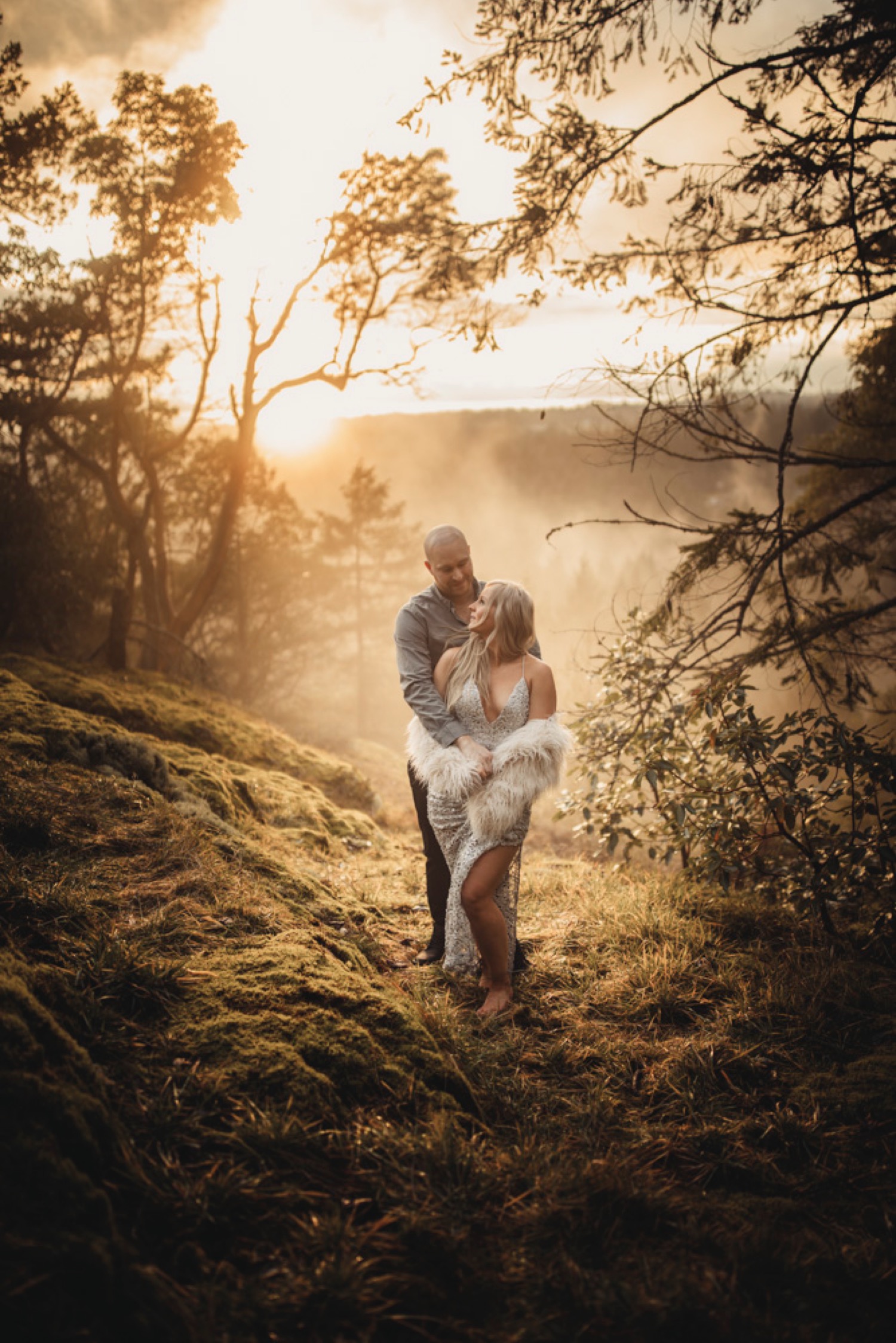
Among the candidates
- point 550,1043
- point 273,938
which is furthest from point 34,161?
point 550,1043

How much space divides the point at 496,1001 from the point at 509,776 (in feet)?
3.84

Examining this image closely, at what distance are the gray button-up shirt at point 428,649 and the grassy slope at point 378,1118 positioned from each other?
49.0 inches

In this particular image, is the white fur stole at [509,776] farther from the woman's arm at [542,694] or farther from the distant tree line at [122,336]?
the distant tree line at [122,336]

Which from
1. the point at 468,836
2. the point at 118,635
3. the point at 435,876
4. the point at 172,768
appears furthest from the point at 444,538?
the point at 118,635

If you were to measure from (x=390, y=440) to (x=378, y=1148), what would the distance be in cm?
7288

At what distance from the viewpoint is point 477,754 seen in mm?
3754

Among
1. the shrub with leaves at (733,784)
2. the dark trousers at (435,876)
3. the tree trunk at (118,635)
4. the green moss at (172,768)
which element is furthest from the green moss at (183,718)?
the shrub with leaves at (733,784)

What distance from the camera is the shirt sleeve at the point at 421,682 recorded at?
3.93m

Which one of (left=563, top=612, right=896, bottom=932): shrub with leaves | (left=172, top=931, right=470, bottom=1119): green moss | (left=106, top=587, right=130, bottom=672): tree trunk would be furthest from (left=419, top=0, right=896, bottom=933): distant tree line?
(left=106, top=587, right=130, bottom=672): tree trunk

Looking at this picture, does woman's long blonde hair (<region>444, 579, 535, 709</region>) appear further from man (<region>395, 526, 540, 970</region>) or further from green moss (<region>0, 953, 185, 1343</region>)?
green moss (<region>0, 953, 185, 1343</region>)

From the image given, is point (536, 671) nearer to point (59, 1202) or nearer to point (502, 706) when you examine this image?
point (502, 706)

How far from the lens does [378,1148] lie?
2090mm

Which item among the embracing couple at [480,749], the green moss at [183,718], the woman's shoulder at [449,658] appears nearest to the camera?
the embracing couple at [480,749]

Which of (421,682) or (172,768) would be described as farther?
(172,768)
